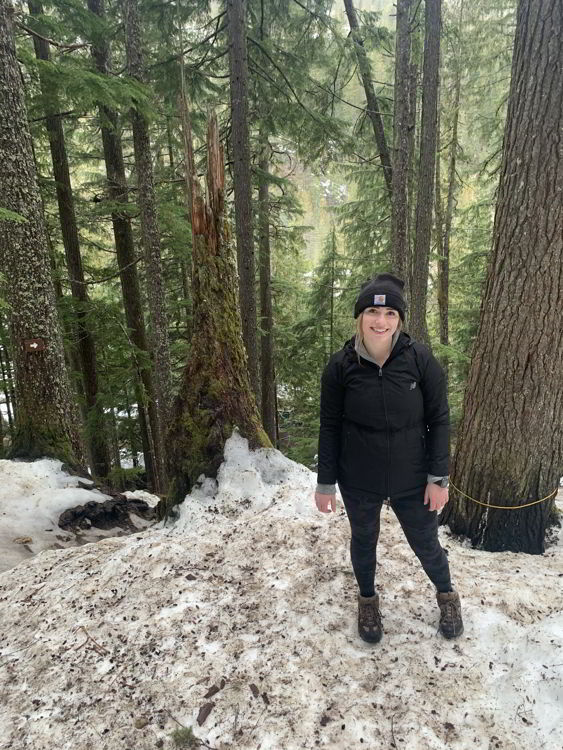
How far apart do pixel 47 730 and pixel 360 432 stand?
2.37 m

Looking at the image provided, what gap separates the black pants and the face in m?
0.99

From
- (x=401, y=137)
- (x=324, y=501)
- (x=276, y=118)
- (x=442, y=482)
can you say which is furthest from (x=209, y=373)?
(x=276, y=118)

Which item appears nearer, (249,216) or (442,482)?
(442,482)

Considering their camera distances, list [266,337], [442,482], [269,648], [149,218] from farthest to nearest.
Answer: [266,337], [149,218], [269,648], [442,482]

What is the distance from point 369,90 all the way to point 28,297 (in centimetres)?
909

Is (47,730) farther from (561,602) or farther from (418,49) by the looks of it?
(418,49)

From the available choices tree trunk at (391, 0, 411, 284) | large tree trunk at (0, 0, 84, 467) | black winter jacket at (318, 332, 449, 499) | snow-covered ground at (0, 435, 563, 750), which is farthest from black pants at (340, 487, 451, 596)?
tree trunk at (391, 0, 411, 284)

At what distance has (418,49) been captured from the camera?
33.4 ft

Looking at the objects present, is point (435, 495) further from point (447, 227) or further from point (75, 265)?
point (447, 227)

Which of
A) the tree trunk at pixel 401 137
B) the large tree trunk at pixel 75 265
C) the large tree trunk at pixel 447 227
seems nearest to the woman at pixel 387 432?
the tree trunk at pixel 401 137

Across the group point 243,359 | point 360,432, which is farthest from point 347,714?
point 243,359

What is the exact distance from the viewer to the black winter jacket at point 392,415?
2.52m

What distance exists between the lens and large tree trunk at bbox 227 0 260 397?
7.62 meters

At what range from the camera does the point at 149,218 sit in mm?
7758
